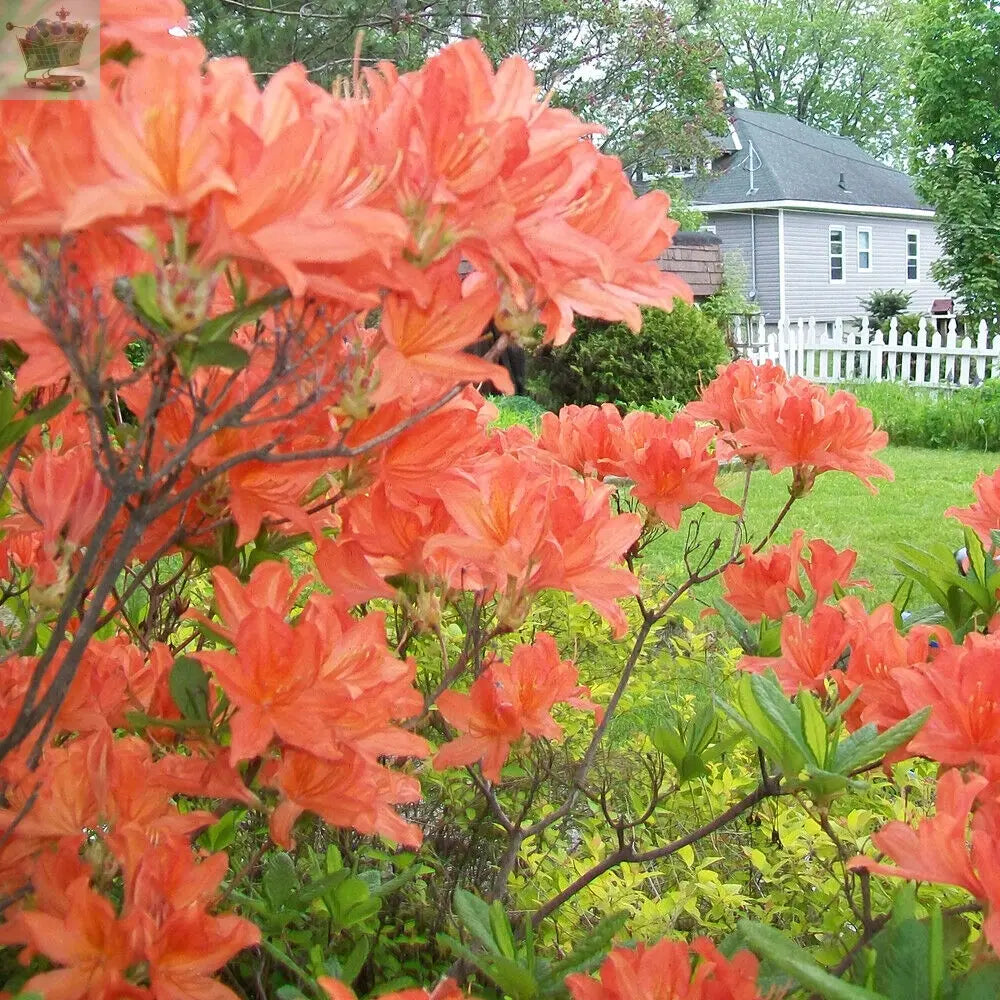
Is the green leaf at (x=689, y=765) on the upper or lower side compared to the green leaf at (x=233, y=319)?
lower

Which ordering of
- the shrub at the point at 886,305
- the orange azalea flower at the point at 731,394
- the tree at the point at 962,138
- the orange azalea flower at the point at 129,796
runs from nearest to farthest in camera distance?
the orange azalea flower at the point at 129,796
the orange azalea flower at the point at 731,394
the tree at the point at 962,138
the shrub at the point at 886,305

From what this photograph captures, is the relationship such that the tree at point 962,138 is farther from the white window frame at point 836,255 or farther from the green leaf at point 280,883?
the green leaf at point 280,883

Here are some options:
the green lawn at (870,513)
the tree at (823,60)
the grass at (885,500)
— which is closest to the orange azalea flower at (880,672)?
the grass at (885,500)

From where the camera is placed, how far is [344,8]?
952 centimetres

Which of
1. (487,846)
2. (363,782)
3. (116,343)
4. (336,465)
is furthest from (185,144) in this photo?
(487,846)

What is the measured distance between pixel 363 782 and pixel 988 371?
1464 centimetres

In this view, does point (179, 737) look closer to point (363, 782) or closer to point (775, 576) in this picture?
point (363, 782)

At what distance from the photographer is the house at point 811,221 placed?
1166 inches

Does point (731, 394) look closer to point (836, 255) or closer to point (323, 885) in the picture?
point (323, 885)

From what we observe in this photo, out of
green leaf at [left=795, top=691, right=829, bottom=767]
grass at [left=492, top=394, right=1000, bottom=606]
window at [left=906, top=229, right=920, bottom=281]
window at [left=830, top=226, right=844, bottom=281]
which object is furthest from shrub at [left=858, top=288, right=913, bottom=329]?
green leaf at [left=795, top=691, right=829, bottom=767]

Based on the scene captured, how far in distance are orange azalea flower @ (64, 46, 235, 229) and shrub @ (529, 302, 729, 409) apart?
1102 cm

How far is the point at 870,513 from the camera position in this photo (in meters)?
7.34

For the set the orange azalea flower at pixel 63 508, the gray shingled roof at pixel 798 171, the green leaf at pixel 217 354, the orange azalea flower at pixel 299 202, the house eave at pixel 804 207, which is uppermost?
the gray shingled roof at pixel 798 171

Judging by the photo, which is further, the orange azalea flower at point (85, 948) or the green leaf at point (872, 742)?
the green leaf at point (872, 742)
